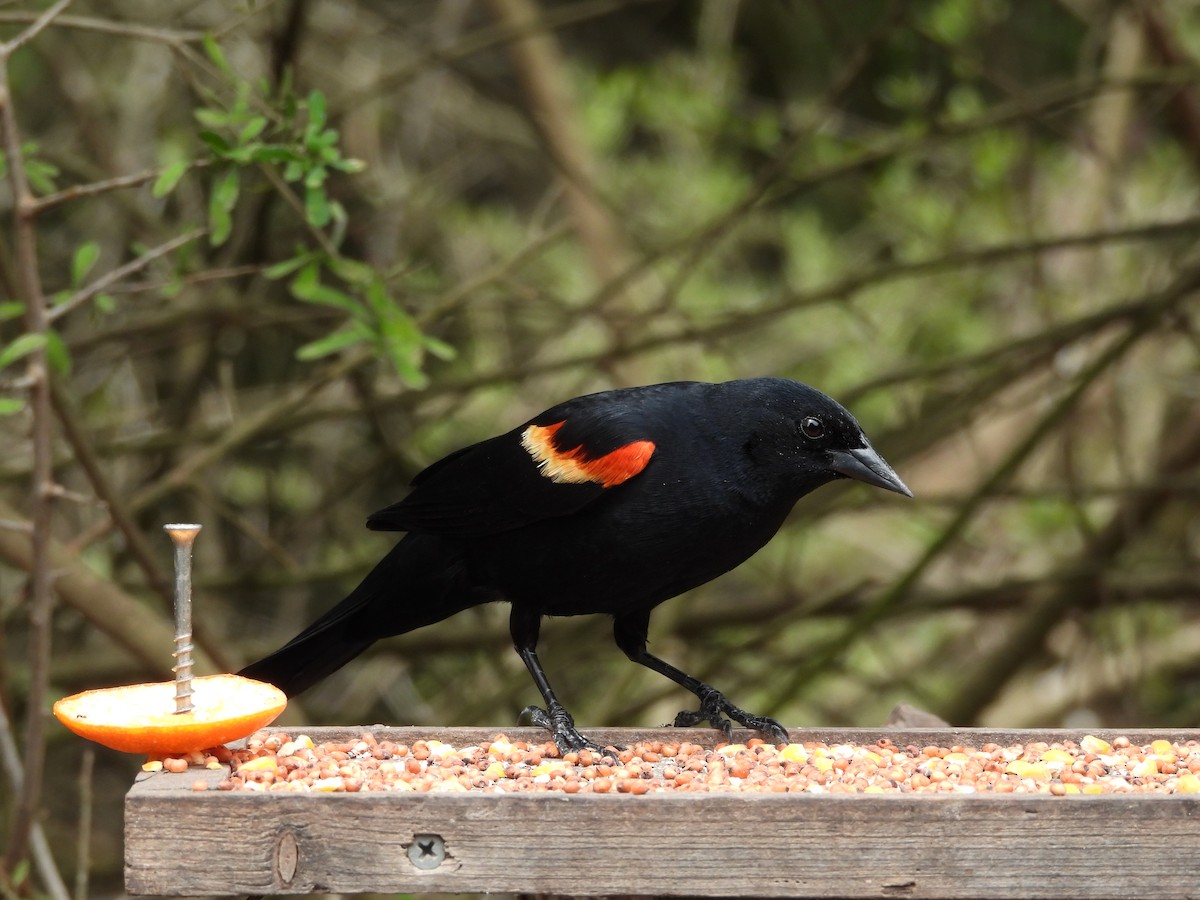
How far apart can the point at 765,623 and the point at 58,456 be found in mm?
2358

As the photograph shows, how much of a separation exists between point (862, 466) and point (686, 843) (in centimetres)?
110

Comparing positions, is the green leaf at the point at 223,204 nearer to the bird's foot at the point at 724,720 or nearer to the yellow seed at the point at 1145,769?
the bird's foot at the point at 724,720

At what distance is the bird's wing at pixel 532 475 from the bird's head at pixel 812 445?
241mm

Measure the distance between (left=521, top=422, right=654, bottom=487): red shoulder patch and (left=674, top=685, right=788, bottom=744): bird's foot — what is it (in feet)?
1.94

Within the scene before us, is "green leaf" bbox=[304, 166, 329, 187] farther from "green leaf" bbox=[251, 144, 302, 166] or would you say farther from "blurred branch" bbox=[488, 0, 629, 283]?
"blurred branch" bbox=[488, 0, 629, 283]

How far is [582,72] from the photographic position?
771 centimetres

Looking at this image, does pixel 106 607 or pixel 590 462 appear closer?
pixel 590 462

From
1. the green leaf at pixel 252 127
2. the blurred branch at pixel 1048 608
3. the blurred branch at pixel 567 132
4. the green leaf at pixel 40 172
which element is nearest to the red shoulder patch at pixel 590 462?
the green leaf at pixel 252 127

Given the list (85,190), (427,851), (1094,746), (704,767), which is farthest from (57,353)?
(1094,746)

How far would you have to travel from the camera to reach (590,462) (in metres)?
3.22

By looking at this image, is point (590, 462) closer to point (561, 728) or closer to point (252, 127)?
point (561, 728)

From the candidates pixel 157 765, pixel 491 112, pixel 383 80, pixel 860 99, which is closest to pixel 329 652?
pixel 157 765

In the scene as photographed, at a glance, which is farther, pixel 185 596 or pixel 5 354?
pixel 5 354

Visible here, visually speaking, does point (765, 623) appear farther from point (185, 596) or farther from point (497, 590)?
point (185, 596)
